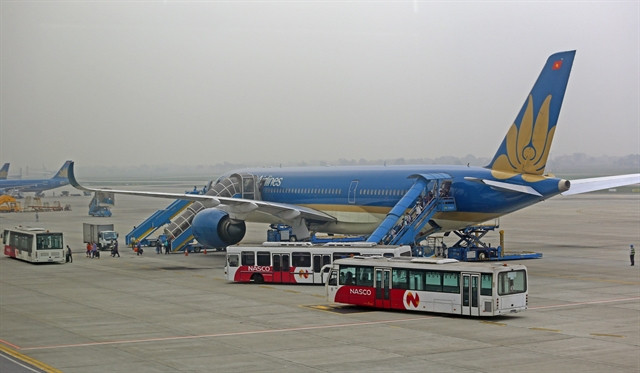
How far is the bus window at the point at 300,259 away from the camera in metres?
43.9

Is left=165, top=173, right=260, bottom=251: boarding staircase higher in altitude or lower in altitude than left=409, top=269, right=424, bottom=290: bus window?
higher

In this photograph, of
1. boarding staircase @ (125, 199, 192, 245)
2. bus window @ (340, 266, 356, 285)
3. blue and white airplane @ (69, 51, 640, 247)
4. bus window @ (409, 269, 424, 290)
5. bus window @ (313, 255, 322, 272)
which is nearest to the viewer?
bus window @ (409, 269, 424, 290)

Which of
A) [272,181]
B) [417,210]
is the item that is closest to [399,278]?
[417,210]

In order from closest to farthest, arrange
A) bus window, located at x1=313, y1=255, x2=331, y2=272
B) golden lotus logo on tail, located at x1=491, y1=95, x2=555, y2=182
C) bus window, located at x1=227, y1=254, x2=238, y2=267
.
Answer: bus window, located at x1=313, y1=255, x2=331, y2=272, bus window, located at x1=227, y1=254, x2=238, y2=267, golden lotus logo on tail, located at x1=491, y1=95, x2=555, y2=182

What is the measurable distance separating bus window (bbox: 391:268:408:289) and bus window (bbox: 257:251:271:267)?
35.2ft

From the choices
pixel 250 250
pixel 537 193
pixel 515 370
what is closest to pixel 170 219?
pixel 250 250

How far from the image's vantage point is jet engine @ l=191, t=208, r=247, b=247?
57062mm

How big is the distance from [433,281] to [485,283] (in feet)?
7.59

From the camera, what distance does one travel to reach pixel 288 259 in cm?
4438

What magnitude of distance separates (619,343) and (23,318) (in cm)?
2161

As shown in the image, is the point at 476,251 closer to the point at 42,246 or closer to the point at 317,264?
the point at 317,264

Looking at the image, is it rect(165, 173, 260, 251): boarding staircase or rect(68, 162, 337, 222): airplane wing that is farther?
rect(165, 173, 260, 251): boarding staircase

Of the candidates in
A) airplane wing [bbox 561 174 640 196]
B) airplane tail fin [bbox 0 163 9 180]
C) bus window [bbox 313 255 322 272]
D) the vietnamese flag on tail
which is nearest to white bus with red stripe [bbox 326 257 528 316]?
bus window [bbox 313 255 322 272]

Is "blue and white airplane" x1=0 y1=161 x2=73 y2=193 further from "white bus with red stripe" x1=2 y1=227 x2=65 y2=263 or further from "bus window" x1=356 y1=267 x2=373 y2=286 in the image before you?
"bus window" x1=356 y1=267 x2=373 y2=286
